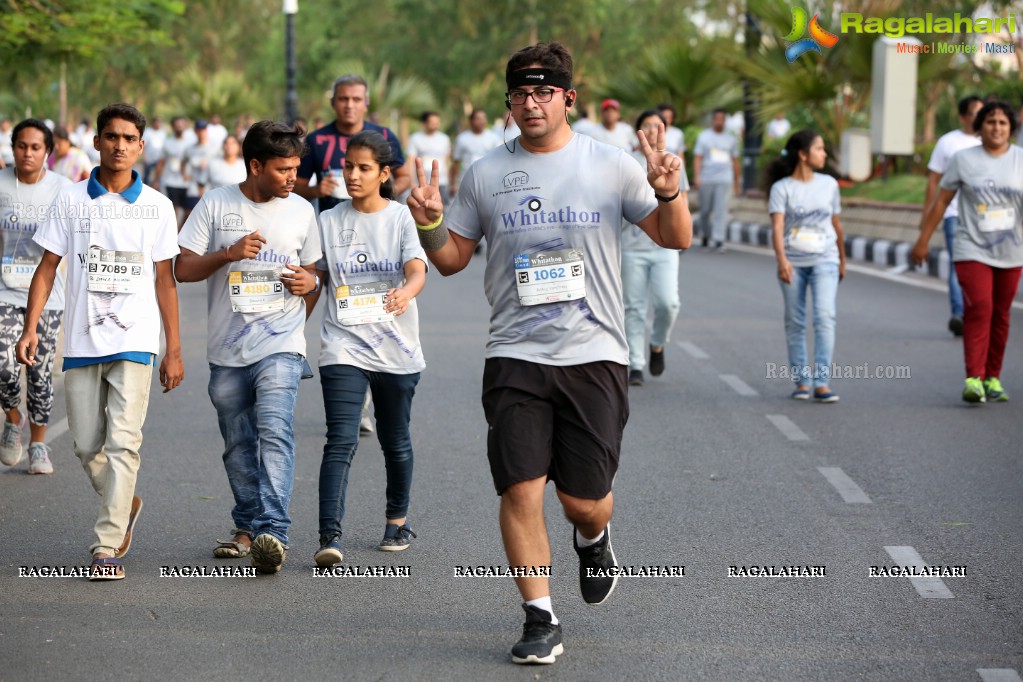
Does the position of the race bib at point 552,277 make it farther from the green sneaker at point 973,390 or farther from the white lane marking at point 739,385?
the white lane marking at point 739,385

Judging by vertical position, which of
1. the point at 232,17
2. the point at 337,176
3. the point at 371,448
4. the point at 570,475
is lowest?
the point at 371,448

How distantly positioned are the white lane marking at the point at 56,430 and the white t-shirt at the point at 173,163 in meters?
15.5

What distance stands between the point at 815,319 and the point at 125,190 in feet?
18.5

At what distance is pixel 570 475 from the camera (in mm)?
5285

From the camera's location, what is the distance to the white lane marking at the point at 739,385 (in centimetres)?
1084

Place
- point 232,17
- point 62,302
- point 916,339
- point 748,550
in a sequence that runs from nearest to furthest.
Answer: point 748,550, point 62,302, point 916,339, point 232,17

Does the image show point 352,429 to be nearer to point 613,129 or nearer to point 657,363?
point 657,363

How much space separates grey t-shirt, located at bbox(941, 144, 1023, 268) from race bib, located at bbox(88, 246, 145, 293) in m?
5.91

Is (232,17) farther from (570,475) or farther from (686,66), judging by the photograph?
(570,475)

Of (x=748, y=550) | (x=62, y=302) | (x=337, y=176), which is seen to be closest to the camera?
(x=748, y=550)

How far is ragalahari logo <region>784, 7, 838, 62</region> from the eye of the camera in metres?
23.9

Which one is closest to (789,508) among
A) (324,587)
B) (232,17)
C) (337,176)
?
(324,587)

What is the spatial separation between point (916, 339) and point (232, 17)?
200 ft

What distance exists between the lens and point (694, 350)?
13.0m
